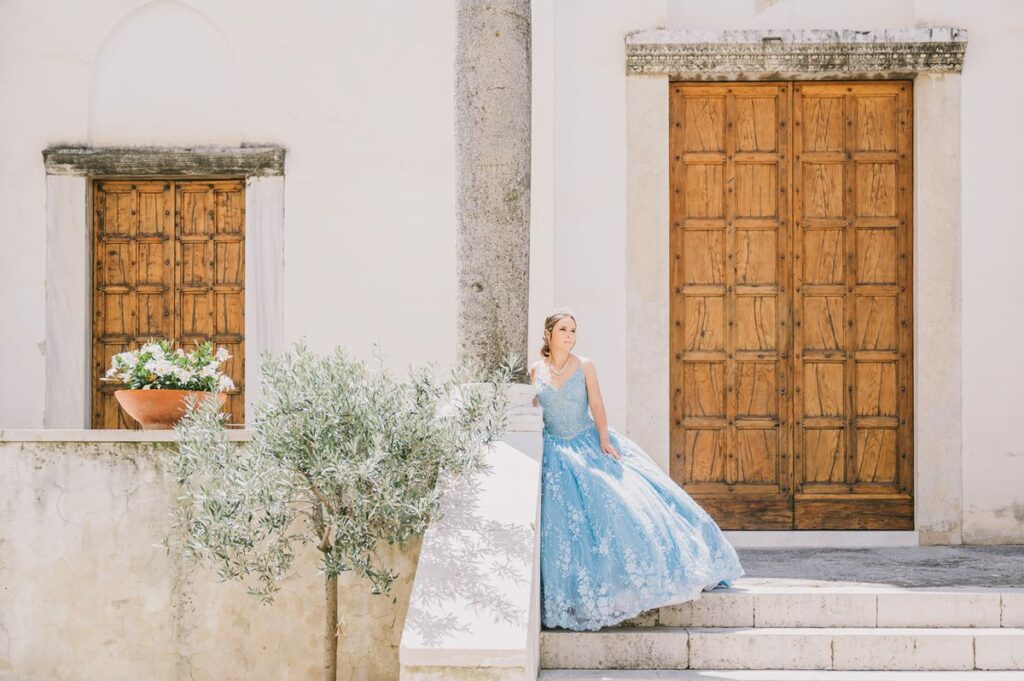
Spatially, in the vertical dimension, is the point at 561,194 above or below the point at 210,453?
above

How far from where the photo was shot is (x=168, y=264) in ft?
27.7

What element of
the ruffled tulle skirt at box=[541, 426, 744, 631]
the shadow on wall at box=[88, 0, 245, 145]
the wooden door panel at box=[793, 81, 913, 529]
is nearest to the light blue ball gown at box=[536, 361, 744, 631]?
the ruffled tulle skirt at box=[541, 426, 744, 631]

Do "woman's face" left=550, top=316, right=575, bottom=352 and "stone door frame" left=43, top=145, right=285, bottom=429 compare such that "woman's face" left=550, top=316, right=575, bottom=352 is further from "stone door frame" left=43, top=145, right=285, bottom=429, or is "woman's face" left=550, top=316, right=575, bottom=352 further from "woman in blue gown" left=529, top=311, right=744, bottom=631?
"stone door frame" left=43, top=145, right=285, bottom=429

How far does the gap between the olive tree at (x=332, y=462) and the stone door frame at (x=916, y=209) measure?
2.75 meters

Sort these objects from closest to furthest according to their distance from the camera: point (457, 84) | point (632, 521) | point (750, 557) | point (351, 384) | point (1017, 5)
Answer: point (351, 384)
point (632, 521)
point (457, 84)
point (750, 557)
point (1017, 5)

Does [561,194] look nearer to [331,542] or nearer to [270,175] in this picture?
[270,175]

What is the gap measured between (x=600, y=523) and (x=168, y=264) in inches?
166

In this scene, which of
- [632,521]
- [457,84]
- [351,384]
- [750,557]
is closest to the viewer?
[351,384]

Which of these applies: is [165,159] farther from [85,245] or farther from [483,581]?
[483,581]

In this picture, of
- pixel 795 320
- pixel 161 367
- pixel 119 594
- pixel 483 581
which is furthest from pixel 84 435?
pixel 795 320

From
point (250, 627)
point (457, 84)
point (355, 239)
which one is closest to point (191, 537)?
point (250, 627)

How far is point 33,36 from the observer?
8320 mm

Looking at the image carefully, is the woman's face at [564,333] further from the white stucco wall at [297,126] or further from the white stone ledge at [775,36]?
the white stone ledge at [775,36]

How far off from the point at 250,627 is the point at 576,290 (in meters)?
3.26
